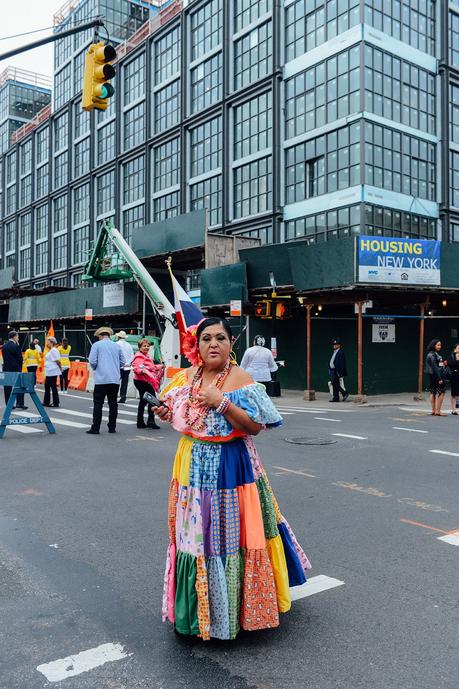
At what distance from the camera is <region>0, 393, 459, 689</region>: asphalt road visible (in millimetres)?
3025

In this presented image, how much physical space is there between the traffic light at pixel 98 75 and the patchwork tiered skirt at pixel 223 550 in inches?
316

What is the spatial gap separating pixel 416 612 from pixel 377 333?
1675 cm

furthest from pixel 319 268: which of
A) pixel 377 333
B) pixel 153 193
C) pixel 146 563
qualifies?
pixel 153 193

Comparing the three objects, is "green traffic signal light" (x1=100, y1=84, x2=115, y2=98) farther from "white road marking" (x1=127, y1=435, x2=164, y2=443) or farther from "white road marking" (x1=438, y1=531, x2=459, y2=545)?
"white road marking" (x1=438, y1=531, x2=459, y2=545)

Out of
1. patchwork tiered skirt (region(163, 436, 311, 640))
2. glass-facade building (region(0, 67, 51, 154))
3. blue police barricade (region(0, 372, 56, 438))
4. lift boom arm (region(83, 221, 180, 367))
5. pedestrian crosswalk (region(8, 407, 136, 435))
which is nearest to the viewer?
patchwork tiered skirt (region(163, 436, 311, 640))

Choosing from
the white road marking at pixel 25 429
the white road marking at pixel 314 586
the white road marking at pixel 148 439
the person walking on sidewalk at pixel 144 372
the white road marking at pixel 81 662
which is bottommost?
the white road marking at pixel 25 429

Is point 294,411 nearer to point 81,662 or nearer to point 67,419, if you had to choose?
point 67,419

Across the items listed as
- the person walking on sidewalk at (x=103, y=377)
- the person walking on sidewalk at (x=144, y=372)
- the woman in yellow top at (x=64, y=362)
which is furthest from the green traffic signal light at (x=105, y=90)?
the woman in yellow top at (x=64, y=362)

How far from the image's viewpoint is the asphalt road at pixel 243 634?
303 cm

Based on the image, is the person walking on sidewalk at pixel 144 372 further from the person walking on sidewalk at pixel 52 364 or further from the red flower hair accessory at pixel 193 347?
the red flower hair accessory at pixel 193 347

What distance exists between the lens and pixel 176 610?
10.6ft

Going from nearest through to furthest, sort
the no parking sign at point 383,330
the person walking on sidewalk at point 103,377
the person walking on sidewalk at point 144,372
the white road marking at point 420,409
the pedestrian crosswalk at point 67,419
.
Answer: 1. the person walking on sidewalk at point 103,377
2. the person walking on sidewalk at point 144,372
3. the pedestrian crosswalk at point 67,419
4. the white road marking at point 420,409
5. the no parking sign at point 383,330

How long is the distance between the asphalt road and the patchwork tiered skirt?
19 cm

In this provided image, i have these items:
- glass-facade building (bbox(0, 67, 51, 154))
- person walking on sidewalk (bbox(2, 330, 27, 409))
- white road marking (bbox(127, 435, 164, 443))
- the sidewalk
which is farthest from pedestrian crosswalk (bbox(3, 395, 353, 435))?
glass-facade building (bbox(0, 67, 51, 154))
